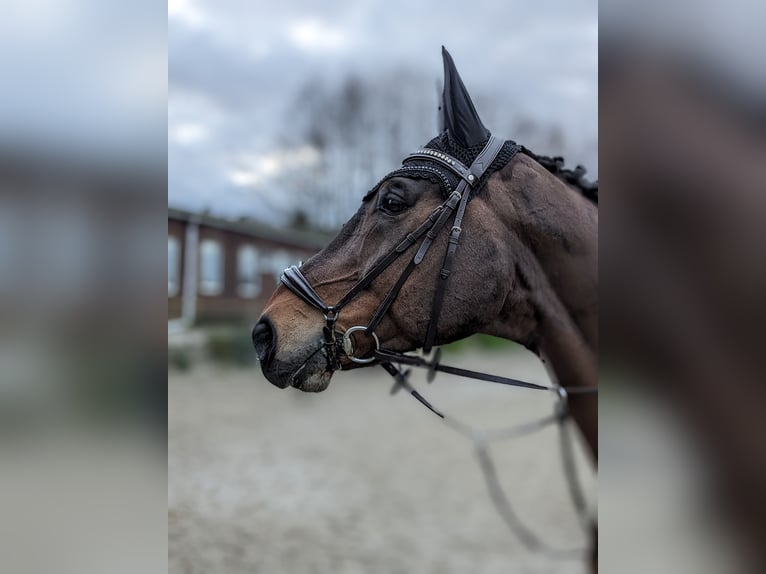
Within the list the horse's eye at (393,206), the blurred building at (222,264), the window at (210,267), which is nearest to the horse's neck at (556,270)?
the horse's eye at (393,206)

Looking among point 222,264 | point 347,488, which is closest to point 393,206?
point 347,488

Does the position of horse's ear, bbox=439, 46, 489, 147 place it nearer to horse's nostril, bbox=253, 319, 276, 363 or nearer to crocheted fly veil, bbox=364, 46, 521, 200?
crocheted fly veil, bbox=364, 46, 521, 200

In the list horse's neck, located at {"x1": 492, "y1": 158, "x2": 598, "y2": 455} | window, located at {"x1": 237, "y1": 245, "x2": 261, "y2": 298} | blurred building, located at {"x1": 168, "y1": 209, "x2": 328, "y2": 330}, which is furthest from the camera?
window, located at {"x1": 237, "y1": 245, "x2": 261, "y2": 298}

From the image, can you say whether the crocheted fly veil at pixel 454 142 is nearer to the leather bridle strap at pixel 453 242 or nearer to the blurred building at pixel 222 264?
the leather bridle strap at pixel 453 242

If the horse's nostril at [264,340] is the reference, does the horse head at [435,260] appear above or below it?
above

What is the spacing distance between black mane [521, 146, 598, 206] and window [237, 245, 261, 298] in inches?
503

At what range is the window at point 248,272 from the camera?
14523mm

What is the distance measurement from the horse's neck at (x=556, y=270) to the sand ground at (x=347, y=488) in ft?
10.1

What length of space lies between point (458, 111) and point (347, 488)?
216 inches

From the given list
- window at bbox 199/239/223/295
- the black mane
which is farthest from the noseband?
window at bbox 199/239/223/295

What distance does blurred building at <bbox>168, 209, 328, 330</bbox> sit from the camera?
1239cm
